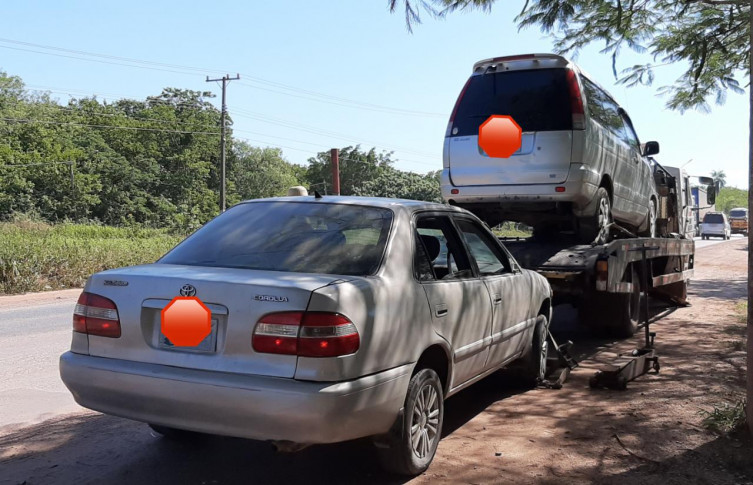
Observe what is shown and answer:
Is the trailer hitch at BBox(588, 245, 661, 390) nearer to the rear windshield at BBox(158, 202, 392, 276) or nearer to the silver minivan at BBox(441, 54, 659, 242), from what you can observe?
the silver minivan at BBox(441, 54, 659, 242)

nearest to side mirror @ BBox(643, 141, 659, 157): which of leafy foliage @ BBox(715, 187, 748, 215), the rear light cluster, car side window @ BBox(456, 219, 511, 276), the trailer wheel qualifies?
the trailer wheel

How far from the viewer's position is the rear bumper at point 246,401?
312 centimetres

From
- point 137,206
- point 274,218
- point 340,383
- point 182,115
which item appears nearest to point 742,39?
point 274,218

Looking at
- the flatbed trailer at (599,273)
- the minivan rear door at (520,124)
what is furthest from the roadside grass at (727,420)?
the minivan rear door at (520,124)

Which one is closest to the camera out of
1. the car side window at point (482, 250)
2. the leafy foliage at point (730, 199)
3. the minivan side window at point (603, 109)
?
the car side window at point (482, 250)

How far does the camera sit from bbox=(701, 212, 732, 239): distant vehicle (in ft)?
159

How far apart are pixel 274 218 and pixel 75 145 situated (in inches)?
2078

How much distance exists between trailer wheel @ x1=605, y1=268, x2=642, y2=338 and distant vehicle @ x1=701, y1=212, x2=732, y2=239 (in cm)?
4483

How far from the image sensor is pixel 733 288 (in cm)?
1569

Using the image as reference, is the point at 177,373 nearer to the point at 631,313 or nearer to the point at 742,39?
the point at 631,313

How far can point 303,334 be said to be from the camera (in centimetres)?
319

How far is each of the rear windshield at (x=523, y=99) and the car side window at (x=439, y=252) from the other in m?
3.31

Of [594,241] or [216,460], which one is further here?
[594,241]

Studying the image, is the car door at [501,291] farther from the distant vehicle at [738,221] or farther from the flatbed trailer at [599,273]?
the distant vehicle at [738,221]
